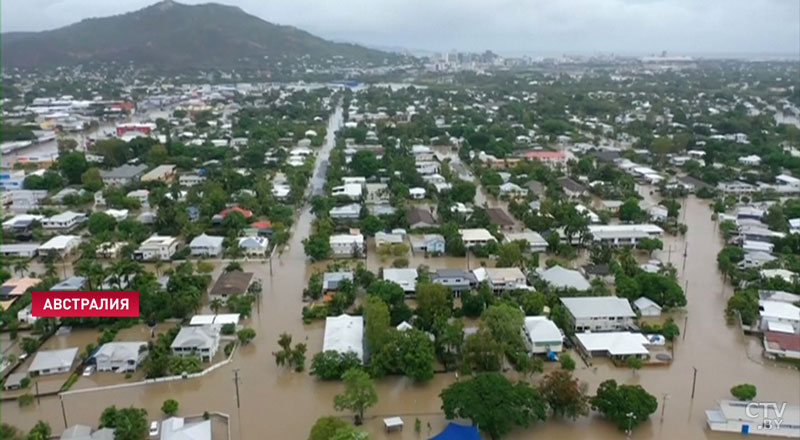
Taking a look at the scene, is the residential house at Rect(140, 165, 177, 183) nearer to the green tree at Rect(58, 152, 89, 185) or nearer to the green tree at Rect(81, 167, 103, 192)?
the green tree at Rect(81, 167, 103, 192)

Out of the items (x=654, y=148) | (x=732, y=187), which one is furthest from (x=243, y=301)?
(x=654, y=148)

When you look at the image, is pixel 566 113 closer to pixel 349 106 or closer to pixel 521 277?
pixel 349 106

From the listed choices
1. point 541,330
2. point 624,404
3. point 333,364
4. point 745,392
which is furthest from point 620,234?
point 333,364

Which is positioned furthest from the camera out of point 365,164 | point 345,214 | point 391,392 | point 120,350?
point 365,164

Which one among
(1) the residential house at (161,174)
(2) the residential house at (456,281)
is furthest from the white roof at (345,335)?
(1) the residential house at (161,174)

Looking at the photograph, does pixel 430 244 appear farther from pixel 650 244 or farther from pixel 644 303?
pixel 650 244

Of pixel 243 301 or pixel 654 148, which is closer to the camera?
pixel 243 301

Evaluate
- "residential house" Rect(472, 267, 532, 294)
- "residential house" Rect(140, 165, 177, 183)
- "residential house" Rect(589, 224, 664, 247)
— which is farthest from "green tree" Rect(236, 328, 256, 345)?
"residential house" Rect(140, 165, 177, 183)
